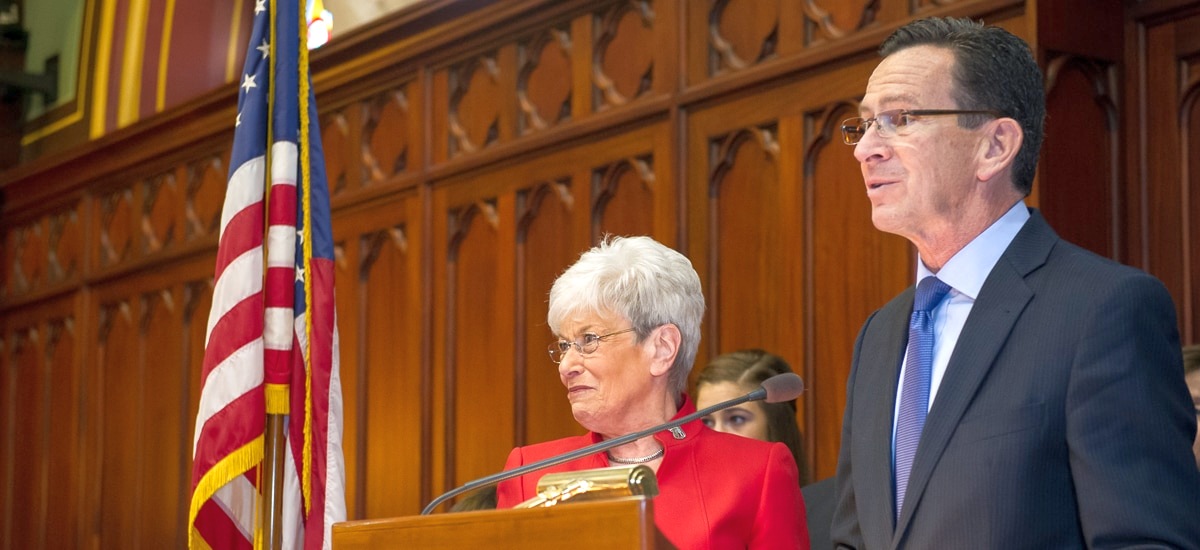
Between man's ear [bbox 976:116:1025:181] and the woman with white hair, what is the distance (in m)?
0.85

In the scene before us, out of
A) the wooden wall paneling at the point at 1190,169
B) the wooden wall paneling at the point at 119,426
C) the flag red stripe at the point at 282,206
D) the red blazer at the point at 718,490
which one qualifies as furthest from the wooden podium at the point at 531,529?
the wooden wall paneling at the point at 119,426

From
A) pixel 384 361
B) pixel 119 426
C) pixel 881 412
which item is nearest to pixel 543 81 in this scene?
pixel 384 361

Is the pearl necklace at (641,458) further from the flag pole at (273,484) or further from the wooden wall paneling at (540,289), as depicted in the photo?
the wooden wall paneling at (540,289)

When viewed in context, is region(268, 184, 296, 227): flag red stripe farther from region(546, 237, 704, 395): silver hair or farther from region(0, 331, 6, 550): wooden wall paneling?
region(0, 331, 6, 550): wooden wall paneling

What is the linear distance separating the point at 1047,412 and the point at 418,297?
15.2ft

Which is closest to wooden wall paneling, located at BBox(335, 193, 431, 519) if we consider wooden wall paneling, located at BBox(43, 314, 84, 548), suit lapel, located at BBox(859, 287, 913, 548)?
wooden wall paneling, located at BBox(43, 314, 84, 548)

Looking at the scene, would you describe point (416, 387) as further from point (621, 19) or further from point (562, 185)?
point (621, 19)

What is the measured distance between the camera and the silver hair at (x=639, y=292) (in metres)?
2.93

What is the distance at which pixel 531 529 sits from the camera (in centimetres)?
179

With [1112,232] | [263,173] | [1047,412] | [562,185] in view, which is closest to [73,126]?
[562,185]

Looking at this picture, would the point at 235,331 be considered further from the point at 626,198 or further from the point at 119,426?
the point at 119,426

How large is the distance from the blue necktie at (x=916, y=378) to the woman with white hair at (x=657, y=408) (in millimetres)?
633

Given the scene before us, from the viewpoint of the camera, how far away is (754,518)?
2.75 m

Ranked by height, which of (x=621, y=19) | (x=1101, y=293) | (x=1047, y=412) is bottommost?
(x=1047, y=412)
